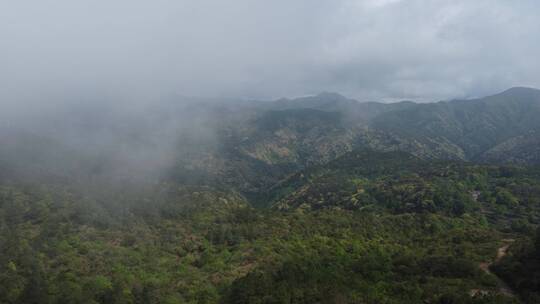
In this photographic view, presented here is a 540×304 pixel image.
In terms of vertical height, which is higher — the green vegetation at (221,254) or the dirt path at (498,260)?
the dirt path at (498,260)

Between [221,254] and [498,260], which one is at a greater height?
[498,260]

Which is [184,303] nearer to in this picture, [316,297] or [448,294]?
[316,297]

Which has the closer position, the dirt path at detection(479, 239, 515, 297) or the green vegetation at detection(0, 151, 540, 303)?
the dirt path at detection(479, 239, 515, 297)

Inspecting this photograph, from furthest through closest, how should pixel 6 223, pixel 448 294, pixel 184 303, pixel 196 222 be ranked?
pixel 196 222 → pixel 6 223 → pixel 184 303 → pixel 448 294

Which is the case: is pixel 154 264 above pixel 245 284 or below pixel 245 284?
below

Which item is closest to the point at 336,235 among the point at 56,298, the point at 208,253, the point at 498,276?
the point at 208,253

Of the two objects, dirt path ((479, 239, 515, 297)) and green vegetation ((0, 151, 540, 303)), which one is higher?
dirt path ((479, 239, 515, 297))

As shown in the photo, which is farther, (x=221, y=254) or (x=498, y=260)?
(x=221, y=254)

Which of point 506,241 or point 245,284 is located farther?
point 506,241

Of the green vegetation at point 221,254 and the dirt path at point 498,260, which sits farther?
the green vegetation at point 221,254

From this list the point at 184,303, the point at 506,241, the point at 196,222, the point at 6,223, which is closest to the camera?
the point at 184,303
